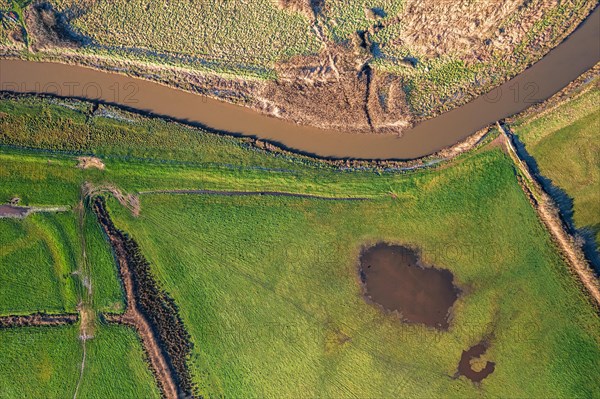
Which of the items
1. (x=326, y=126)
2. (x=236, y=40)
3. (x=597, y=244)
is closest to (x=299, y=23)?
(x=236, y=40)

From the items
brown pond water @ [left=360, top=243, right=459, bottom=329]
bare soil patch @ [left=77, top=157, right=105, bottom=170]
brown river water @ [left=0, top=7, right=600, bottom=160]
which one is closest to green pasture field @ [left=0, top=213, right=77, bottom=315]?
bare soil patch @ [left=77, top=157, right=105, bottom=170]

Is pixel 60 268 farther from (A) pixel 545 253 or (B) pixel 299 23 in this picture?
(A) pixel 545 253

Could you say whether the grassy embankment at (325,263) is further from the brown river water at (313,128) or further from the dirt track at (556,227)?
the brown river water at (313,128)

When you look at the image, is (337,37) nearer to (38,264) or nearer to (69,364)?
(38,264)

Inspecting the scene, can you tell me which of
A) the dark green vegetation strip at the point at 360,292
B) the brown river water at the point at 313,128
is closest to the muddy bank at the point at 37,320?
the dark green vegetation strip at the point at 360,292

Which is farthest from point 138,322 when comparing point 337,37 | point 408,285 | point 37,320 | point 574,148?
point 574,148
